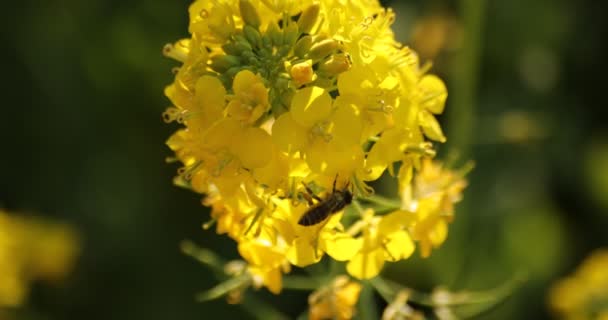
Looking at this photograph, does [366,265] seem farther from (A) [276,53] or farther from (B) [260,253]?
(A) [276,53]

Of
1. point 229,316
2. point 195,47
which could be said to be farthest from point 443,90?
point 229,316

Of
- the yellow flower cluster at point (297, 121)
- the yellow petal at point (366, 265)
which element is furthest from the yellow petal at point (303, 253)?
the yellow petal at point (366, 265)

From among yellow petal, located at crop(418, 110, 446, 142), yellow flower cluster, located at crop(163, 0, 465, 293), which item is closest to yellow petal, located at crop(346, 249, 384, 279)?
yellow flower cluster, located at crop(163, 0, 465, 293)

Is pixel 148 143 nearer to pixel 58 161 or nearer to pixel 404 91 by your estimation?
pixel 58 161

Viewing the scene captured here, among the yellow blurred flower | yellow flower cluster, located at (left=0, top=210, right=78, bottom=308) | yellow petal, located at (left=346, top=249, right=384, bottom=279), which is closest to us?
yellow petal, located at (left=346, top=249, right=384, bottom=279)

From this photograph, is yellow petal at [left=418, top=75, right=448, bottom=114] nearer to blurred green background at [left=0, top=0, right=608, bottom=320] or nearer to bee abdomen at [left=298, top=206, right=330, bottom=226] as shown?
bee abdomen at [left=298, top=206, right=330, bottom=226]

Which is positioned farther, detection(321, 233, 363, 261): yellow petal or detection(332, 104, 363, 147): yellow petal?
detection(321, 233, 363, 261): yellow petal

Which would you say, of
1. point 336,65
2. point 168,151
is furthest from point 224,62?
point 168,151
